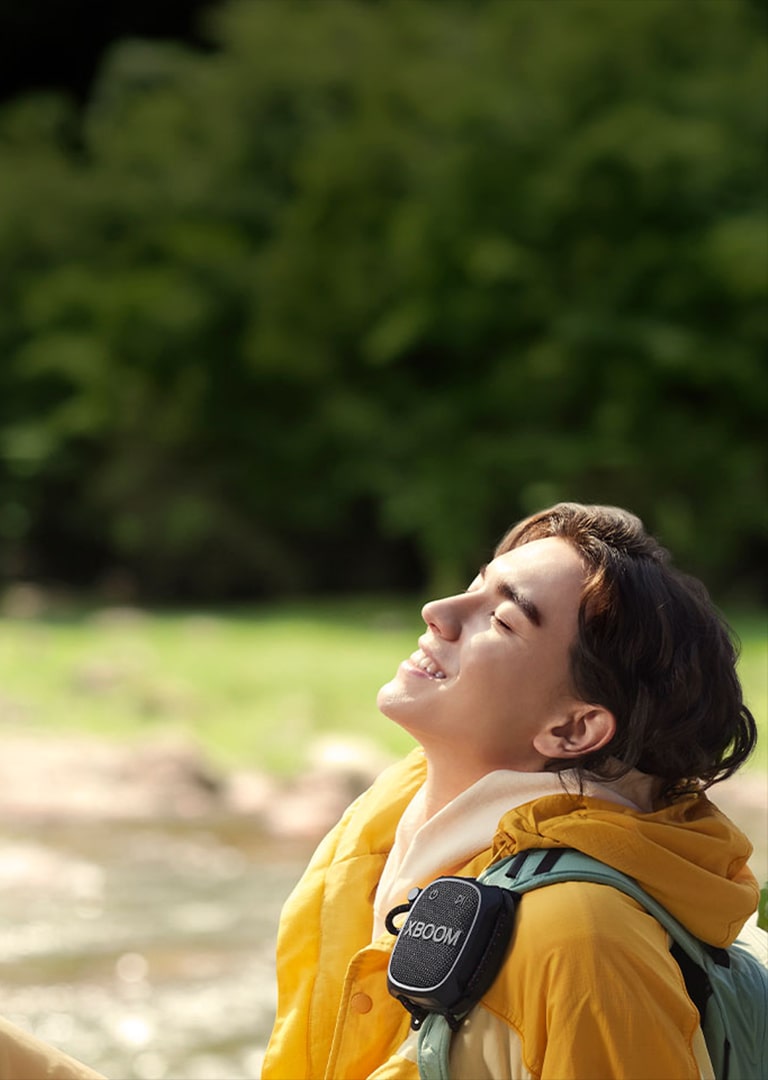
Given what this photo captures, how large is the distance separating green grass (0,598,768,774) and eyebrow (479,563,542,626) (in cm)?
366

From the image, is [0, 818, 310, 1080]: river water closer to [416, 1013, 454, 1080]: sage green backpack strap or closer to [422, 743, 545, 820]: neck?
[422, 743, 545, 820]: neck

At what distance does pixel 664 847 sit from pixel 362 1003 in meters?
0.25

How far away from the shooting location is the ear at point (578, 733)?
114 cm

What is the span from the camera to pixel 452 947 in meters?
1.00

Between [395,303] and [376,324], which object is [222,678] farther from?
[395,303]

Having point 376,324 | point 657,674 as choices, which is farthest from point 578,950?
point 376,324

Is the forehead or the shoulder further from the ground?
the forehead

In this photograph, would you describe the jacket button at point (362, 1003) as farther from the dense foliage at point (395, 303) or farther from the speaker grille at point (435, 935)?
the dense foliage at point (395, 303)

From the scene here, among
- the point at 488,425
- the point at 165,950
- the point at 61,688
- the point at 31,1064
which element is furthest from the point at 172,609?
the point at 31,1064

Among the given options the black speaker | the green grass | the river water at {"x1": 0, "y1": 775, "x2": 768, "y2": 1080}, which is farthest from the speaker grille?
the green grass

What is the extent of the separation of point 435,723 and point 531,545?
0.53ft

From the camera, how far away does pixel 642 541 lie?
1220 millimetres

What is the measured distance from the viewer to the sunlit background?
9664 millimetres

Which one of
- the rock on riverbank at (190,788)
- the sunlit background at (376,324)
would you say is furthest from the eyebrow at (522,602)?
the sunlit background at (376,324)
